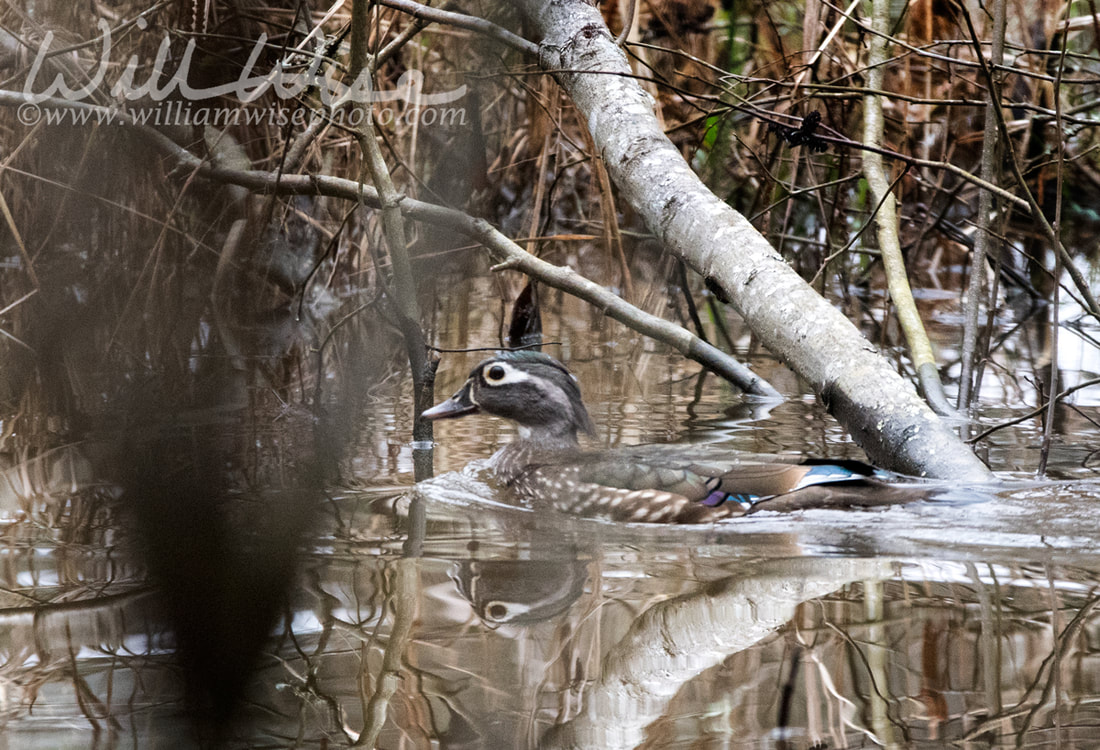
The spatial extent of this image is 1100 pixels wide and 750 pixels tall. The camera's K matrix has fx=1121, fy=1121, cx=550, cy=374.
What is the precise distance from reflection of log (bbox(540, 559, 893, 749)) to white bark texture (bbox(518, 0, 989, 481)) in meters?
0.94

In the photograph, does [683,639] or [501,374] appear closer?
[683,639]

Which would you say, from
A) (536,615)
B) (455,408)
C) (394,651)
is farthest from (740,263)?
(394,651)

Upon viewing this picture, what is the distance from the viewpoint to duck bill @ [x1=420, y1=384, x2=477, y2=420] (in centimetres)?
453

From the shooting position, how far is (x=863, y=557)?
3.18 m

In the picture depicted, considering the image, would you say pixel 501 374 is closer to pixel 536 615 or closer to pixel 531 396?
pixel 531 396

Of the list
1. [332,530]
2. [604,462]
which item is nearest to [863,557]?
[604,462]

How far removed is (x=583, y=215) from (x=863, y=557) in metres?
5.99

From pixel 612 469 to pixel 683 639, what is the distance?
5.15 ft

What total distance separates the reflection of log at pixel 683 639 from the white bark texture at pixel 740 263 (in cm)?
94

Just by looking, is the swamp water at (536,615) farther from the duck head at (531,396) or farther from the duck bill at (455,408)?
the duck head at (531,396)

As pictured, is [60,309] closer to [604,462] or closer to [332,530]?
[332,530]

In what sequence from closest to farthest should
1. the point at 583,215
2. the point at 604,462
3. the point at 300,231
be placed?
the point at 604,462 < the point at 300,231 < the point at 583,215

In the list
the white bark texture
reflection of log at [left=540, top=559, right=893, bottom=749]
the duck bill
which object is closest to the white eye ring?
the duck bill

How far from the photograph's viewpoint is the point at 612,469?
3.99 meters
